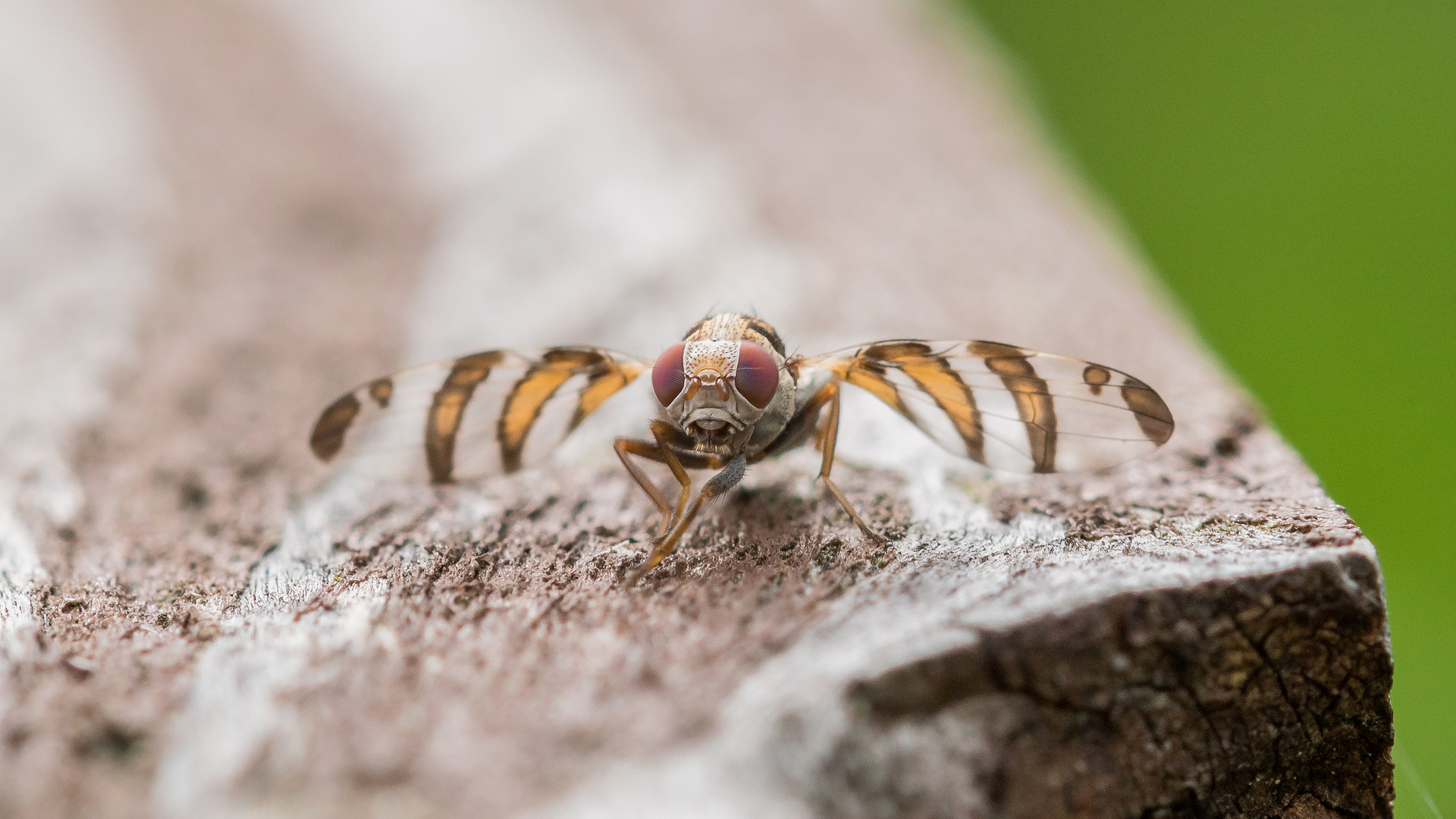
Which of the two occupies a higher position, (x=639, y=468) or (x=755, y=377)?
(x=755, y=377)

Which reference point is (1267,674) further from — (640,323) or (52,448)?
(52,448)

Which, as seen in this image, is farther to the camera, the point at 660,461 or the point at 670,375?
the point at 660,461

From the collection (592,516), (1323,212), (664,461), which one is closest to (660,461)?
(664,461)

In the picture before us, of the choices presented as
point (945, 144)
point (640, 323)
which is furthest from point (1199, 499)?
point (945, 144)

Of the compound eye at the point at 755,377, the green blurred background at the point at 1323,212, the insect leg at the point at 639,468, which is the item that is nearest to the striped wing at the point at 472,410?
the insect leg at the point at 639,468

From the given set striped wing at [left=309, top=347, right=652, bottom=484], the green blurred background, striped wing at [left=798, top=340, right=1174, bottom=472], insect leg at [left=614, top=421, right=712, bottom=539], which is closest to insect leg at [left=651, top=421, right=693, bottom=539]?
insect leg at [left=614, top=421, right=712, bottom=539]

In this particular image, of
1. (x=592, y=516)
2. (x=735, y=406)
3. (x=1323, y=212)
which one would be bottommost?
(x=592, y=516)

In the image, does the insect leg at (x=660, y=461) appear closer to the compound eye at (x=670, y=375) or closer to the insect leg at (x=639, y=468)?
the insect leg at (x=639, y=468)

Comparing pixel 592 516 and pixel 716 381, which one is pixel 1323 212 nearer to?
pixel 716 381
